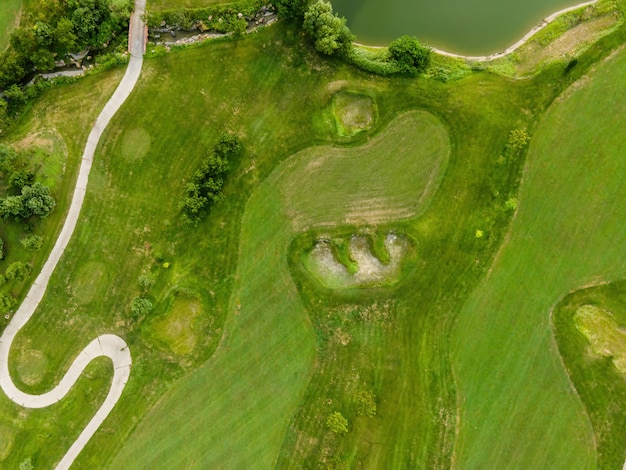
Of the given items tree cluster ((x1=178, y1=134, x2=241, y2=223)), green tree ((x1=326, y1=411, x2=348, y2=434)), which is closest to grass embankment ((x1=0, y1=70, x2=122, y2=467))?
tree cluster ((x1=178, y1=134, x2=241, y2=223))

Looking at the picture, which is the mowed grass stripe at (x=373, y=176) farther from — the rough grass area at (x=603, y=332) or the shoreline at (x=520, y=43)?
the rough grass area at (x=603, y=332)

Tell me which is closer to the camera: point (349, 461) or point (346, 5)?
point (349, 461)

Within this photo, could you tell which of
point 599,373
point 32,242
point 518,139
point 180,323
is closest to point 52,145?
point 32,242

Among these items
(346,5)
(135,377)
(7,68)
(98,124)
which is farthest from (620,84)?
(7,68)

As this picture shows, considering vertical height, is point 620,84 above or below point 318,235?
above

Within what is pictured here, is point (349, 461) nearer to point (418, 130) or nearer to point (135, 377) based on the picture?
point (135, 377)

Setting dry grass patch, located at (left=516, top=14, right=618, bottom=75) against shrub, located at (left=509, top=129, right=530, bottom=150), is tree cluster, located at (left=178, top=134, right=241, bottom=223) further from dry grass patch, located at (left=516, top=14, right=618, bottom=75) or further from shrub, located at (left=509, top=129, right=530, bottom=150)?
dry grass patch, located at (left=516, top=14, right=618, bottom=75)

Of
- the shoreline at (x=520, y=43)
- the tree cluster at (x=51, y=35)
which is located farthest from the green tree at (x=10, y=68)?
the shoreline at (x=520, y=43)
